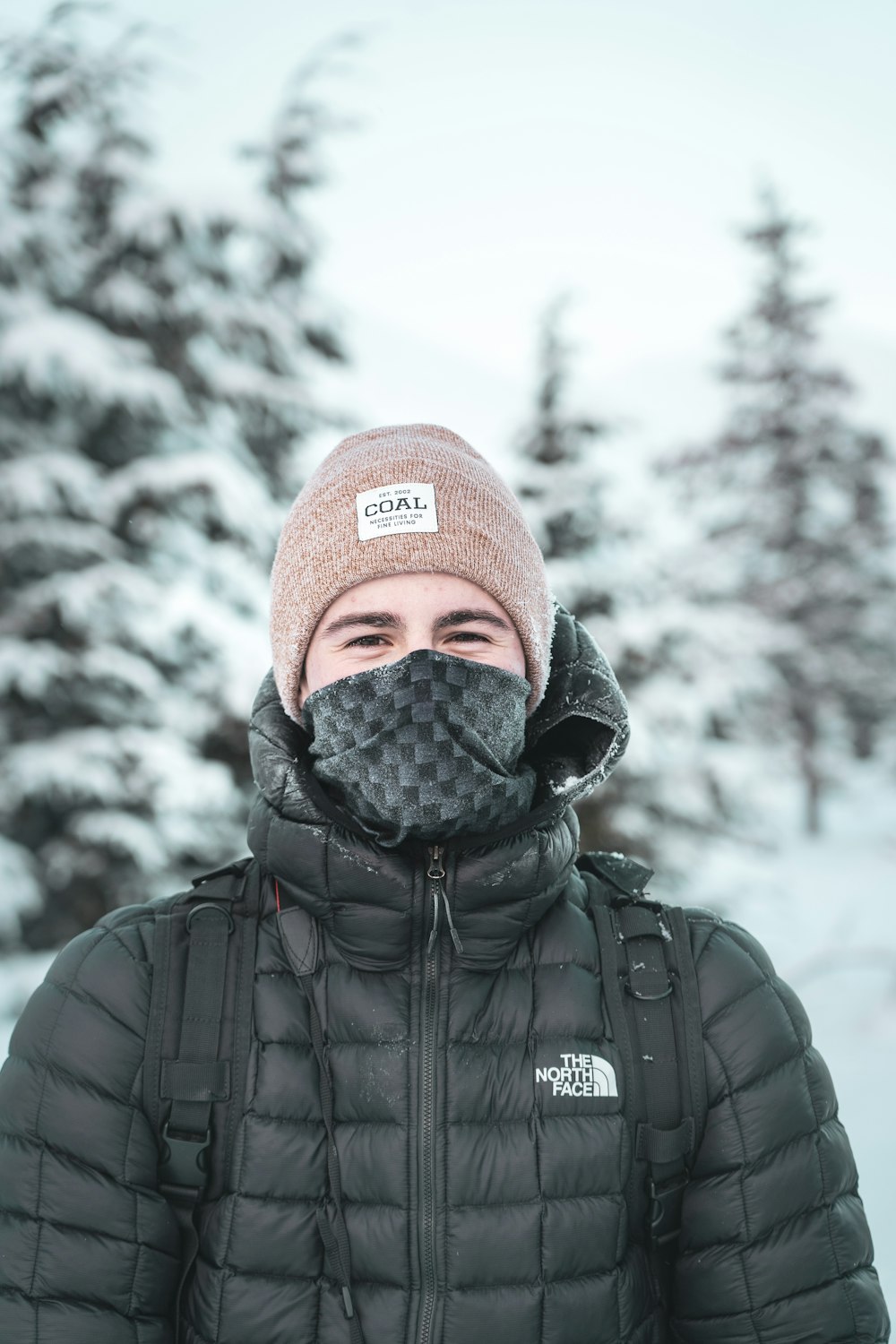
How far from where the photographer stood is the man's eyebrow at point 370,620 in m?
1.96

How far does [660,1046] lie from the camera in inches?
67.8

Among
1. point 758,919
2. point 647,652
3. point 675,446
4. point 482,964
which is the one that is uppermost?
point 675,446

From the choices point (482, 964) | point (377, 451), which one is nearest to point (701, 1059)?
point (482, 964)

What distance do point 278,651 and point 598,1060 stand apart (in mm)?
1112

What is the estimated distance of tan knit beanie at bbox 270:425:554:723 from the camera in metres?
2.00

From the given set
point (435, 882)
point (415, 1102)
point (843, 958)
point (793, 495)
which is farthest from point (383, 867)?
point (793, 495)

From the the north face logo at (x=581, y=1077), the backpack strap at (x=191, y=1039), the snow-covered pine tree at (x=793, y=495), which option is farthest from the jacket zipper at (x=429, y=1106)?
the snow-covered pine tree at (x=793, y=495)

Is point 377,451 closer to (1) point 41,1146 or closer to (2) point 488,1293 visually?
(1) point 41,1146

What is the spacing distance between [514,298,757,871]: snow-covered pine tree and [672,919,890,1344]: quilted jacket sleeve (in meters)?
7.19

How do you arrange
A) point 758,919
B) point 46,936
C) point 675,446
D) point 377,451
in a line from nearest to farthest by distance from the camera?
point 377,451 < point 46,936 < point 758,919 < point 675,446

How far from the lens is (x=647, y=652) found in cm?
933

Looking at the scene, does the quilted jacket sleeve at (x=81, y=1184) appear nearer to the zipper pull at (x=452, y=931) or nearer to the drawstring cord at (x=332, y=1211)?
the drawstring cord at (x=332, y=1211)

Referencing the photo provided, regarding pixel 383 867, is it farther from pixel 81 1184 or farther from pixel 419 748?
pixel 81 1184

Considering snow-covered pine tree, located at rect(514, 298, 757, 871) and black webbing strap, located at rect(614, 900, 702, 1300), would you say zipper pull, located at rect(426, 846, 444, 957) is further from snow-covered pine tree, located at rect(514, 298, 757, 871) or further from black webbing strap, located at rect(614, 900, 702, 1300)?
snow-covered pine tree, located at rect(514, 298, 757, 871)
